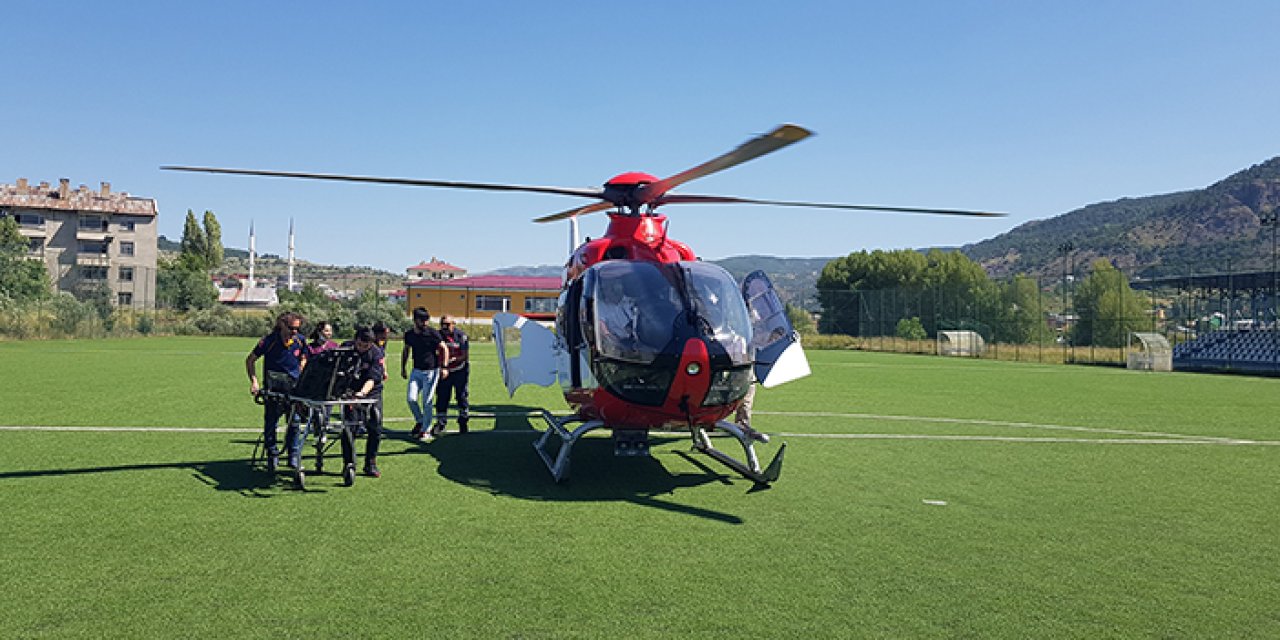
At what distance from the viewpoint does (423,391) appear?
36.6ft

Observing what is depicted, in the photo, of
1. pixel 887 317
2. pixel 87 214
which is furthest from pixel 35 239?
pixel 887 317

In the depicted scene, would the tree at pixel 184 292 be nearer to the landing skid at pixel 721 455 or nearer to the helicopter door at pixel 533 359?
the helicopter door at pixel 533 359

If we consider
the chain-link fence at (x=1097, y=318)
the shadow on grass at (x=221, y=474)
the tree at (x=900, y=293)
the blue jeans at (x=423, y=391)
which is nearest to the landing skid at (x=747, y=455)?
the shadow on grass at (x=221, y=474)

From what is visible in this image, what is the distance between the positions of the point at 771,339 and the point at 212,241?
342ft

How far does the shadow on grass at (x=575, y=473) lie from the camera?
7.68m

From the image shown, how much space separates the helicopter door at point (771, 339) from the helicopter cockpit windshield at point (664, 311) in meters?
0.99

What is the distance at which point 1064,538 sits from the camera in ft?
21.4

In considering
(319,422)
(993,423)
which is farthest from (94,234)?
(993,423)

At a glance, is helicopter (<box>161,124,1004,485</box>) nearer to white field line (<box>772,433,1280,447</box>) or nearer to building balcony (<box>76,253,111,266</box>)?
white field line (<box>772,433,1280,447</box>)

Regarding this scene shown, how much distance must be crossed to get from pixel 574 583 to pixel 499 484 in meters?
3.22

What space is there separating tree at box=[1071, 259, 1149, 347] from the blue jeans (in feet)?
116

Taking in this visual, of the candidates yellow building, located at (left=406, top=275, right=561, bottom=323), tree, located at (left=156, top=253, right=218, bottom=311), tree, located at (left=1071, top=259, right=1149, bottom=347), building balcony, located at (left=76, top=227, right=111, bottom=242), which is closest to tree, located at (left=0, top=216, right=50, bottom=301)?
tree, located at (left=156, top=253, right=218, bottom=311)

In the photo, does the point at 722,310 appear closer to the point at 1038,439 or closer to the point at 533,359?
the point at 533,359

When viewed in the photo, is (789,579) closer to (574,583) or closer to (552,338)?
(574,583)
